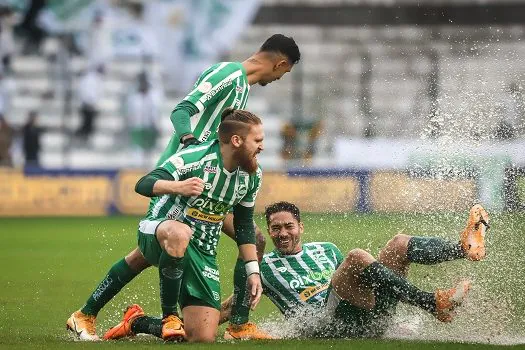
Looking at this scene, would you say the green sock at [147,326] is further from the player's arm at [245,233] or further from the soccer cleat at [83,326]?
the player's arm at [245,233]

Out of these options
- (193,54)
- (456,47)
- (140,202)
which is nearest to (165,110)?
(193,54)

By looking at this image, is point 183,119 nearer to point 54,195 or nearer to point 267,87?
point 54,195

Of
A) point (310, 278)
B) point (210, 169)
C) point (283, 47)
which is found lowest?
point (310, 278)

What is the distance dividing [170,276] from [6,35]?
1895 centimetres

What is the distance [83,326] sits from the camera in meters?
7.64

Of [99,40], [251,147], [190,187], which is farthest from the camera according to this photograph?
[99,40]

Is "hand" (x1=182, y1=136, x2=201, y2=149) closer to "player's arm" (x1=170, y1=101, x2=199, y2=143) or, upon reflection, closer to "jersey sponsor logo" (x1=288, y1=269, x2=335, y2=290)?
"player's arm" (x1=170, y1=101, x2=199, y2=143)

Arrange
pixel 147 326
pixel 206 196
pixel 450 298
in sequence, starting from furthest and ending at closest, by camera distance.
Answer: pixel 147 326, pixel 206 196, pixel 450 298

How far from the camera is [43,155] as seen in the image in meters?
24.0

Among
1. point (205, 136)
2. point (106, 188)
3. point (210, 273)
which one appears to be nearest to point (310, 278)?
point (210, 273)

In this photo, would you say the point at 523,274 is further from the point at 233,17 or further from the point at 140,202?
the point at 233,17

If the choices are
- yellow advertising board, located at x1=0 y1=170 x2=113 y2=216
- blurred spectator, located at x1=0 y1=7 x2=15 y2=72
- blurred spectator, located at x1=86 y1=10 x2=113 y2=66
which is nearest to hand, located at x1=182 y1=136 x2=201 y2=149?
yellow advertising board, located at x1=0 y1=170 x2=113 y2=216

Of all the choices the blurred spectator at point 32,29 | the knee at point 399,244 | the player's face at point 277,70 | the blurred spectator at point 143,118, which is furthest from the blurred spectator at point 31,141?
the knee at point 399,244

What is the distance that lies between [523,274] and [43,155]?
17.1 meters
